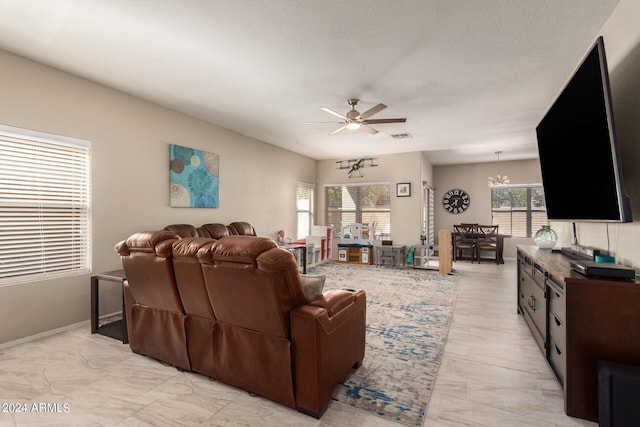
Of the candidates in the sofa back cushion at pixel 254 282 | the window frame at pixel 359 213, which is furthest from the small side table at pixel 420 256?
the sofa back cushion at pixel 254 282

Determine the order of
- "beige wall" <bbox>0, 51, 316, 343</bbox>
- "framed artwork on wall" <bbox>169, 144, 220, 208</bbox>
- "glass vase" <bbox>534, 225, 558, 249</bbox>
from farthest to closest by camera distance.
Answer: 1. "framed artwork on wall" <bbox>169, 144, 220, 208</bbox>
2. "glass vase" <bbox>534, 225, 558, 249</bbox>
3. "beige wall" <bbox>0, 51, 316, 343</bbox>

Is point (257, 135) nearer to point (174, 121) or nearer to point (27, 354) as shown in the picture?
point (174, 121)

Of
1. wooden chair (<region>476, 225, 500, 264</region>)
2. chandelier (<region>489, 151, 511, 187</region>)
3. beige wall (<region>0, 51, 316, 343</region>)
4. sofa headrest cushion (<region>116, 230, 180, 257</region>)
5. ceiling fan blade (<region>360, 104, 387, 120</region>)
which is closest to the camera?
sofa headrest cushion (<region>116, 230, 180, 257</region>)

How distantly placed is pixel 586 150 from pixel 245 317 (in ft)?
8.56

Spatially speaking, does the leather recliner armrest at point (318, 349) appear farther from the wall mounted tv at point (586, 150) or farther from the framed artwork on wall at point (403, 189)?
the framed artwork on wall at point (403, 189)

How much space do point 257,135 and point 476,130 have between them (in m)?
4.11

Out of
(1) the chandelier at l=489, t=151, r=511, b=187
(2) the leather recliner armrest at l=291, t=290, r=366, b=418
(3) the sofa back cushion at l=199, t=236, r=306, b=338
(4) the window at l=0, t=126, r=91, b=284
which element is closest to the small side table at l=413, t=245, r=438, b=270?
(1) the chandelier at l=489, t=151, r=511, b=187

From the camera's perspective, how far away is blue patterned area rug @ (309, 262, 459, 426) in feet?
6.58

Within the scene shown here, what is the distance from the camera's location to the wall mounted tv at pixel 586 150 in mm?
1771

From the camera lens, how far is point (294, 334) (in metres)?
1.80

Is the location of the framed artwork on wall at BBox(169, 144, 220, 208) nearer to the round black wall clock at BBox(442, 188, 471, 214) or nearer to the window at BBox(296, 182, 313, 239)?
the window at BBox(296, 182, 313, 239)

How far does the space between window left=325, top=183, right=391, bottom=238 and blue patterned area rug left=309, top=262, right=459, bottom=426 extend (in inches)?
87.0

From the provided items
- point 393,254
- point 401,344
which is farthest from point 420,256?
point 401,344

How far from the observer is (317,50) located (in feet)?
9.13
